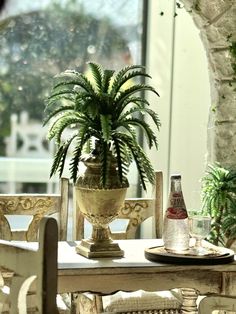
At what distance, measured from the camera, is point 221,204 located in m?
3.47

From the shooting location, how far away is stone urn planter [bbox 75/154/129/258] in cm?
269

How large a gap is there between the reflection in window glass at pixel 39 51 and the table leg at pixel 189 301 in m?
1.92

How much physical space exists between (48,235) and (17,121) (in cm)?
277

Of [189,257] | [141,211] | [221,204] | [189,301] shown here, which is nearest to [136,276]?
[189,257]

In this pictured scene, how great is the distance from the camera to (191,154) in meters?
4.51

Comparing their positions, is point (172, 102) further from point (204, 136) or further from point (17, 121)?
point (17, 121)

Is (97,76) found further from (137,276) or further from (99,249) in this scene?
(137,276)

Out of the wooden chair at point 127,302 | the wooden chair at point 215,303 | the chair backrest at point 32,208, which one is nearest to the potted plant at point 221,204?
the wooden chair at point 127,302

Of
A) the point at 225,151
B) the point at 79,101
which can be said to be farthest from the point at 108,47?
the point at 79,101

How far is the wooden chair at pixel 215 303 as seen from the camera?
2.02 m

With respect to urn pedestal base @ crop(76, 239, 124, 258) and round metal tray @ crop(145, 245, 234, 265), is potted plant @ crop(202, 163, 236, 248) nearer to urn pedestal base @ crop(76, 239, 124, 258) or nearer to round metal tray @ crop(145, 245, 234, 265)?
round metal tray @ crop(145, 245, 234, 265)

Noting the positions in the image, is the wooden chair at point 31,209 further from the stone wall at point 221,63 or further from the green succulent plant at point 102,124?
the stone wall at point 221,63

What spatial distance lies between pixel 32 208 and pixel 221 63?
1.26 m

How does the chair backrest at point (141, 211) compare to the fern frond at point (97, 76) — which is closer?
the fern frond at point (97, 76)
